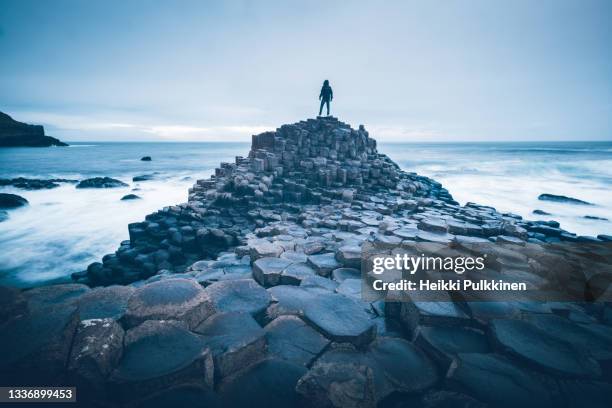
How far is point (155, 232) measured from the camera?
8.45m

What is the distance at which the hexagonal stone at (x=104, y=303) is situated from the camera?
2.59 metres

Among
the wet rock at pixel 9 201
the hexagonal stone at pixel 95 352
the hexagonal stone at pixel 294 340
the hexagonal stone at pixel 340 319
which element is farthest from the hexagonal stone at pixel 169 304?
the wet rock at pixel 9 201

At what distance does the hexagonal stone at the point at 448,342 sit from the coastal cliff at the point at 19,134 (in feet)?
337

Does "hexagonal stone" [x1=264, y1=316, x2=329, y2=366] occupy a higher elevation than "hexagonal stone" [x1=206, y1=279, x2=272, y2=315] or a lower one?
lower

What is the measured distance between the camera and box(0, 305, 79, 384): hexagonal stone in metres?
1.83

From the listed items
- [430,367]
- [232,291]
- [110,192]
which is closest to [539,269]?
[430,367]

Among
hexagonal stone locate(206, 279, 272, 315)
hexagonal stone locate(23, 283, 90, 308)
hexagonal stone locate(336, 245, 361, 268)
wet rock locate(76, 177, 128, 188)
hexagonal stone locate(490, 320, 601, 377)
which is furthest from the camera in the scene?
wet rock locate(76, 177, 128, 188)

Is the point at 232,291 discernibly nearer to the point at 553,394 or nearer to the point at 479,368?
the point at 479,368

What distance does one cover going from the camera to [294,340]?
259cm

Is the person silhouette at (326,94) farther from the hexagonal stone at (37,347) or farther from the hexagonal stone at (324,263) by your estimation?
the hexagonal stone at (37,347)

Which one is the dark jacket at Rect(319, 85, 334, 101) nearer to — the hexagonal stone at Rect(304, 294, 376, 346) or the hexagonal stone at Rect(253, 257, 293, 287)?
the hexagonal stone at Rect(253, 257, 293, 287)

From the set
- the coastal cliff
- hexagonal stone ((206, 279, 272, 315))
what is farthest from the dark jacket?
the coastal cliff

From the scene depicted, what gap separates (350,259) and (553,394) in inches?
103

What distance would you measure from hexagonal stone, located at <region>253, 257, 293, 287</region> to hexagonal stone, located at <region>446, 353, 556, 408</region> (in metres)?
2.32
